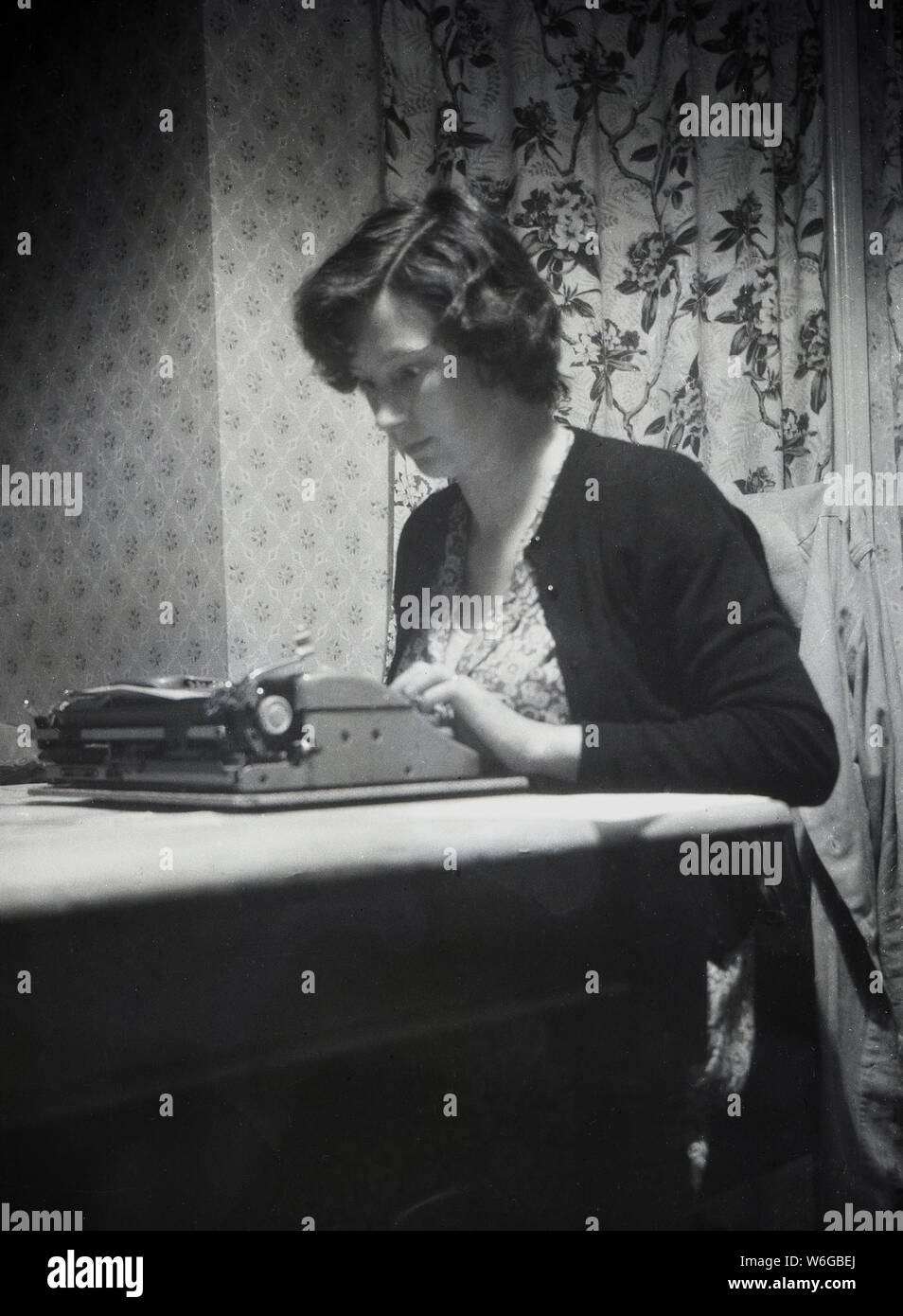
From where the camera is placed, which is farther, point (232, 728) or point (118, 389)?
point (118, 389)

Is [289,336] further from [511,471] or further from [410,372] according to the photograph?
[511,471]

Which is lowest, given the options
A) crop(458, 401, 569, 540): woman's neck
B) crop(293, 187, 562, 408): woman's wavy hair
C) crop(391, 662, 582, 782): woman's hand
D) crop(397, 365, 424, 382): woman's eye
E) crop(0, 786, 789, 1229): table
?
crop(0, 786, 789, 1229): table

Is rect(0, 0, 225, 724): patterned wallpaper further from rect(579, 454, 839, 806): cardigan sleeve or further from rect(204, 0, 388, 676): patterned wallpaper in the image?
rect(579, 454, 839, 806): cardigan sleeve

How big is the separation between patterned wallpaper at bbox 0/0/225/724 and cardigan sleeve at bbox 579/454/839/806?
1.23 ft

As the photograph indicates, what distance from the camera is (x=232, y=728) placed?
2.07 feet

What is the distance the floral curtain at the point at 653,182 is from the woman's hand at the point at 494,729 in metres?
0.30

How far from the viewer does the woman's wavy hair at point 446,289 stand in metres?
1.00

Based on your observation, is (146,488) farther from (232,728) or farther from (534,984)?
(534,984)

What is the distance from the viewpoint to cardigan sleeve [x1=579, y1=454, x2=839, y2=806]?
815 mm

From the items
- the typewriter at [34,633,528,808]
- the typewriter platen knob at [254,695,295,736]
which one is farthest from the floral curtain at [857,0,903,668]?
the typewriter platen knob at [254,695,295,736]

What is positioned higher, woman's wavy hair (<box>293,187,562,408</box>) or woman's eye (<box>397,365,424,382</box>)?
woman's wavy hair (<box>293,187,562,408</box>)
